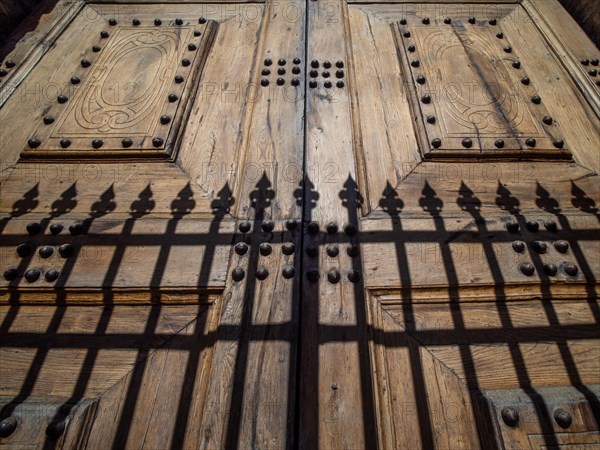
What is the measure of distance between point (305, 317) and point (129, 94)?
1.65m

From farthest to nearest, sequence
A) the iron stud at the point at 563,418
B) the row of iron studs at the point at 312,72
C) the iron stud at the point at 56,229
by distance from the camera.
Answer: the row of iron studs at the point at 312,72
the iron stud at the point at 56,229
the iron stud at the point at 563,418

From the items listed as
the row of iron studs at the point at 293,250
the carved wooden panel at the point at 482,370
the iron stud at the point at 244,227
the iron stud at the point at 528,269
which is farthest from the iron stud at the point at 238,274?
the iron stud at the point at 528,269

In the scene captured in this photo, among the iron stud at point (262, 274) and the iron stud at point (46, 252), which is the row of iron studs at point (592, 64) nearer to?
the iron stud at point (262, 274)

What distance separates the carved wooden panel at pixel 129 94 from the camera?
1.72m

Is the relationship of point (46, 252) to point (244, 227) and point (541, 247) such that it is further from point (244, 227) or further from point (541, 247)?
point (541, 247)

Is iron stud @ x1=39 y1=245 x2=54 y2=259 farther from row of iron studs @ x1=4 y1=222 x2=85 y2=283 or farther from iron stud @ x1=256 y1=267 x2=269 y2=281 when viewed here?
iron stud @ x1=256 y1=267 x2=269 y2=281

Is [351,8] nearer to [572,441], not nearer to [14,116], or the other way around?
[14,116]

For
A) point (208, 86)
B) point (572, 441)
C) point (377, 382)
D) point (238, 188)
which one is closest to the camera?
point (572, 441)

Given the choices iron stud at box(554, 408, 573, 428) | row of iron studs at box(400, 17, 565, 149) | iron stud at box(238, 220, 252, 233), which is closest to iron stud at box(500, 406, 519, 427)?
iron stud at box(554, 408, 573, 428)

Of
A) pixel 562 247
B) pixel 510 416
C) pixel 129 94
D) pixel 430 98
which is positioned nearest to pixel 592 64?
pixel 430 98

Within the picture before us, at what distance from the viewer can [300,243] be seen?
55.4 inches

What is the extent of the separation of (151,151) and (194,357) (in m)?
1.04

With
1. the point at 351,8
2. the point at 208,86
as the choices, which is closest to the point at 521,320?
the point at 208,86

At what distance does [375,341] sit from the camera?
1160 millimetres
